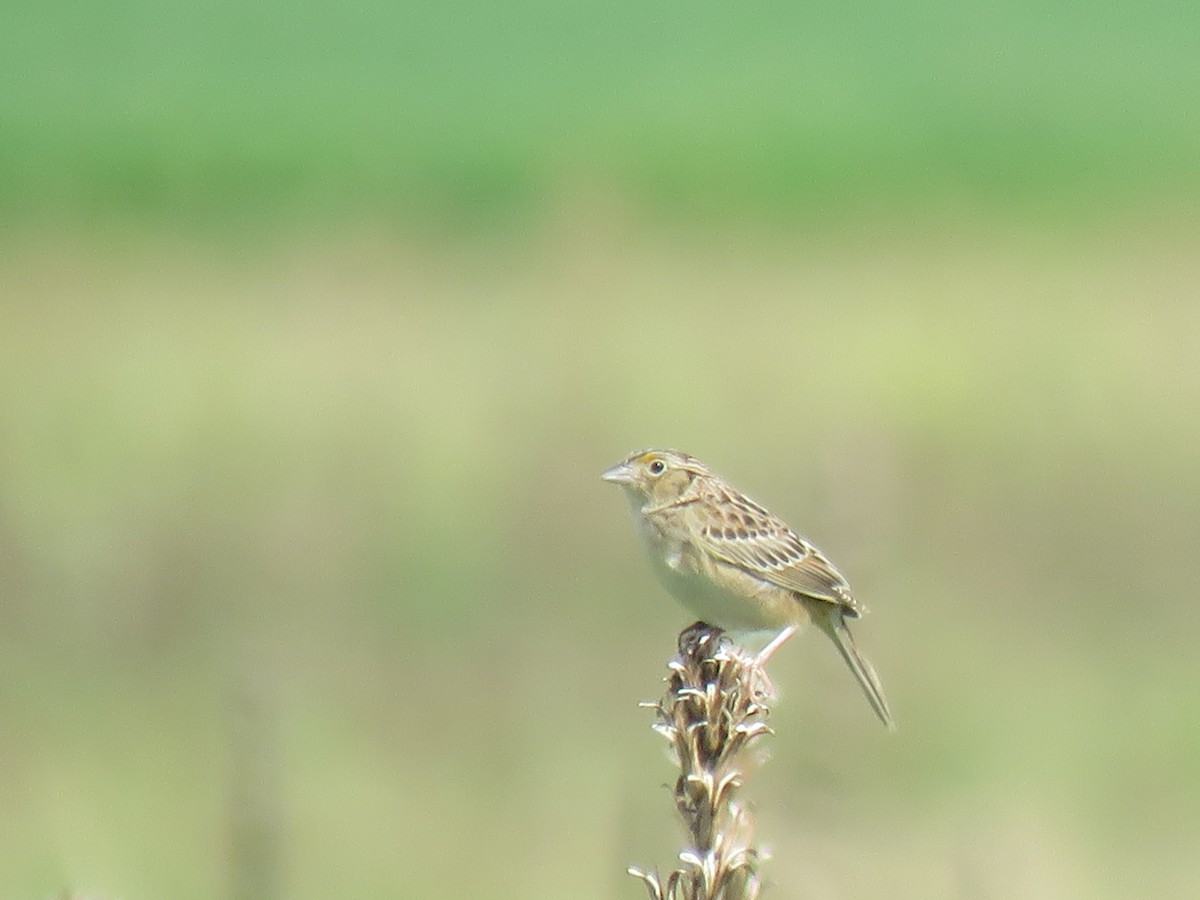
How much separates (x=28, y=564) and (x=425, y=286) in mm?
6212

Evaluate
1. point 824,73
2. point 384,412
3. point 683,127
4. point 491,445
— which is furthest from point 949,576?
point 824,73

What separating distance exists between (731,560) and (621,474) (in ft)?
1.56

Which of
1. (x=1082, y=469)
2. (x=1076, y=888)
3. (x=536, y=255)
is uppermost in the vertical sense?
(x=536, y=255)

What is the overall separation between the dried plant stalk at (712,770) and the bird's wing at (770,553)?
2.19 metres

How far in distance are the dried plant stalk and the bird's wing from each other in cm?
219

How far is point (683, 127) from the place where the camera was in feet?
80.4

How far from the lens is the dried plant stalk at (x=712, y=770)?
10.6 feet

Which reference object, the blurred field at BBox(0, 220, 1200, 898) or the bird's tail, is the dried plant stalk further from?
the bird's tail

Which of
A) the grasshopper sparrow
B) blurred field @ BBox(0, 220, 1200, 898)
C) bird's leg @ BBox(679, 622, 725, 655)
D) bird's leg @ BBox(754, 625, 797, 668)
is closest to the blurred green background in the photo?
blurred field @ BBox(0, 220, 1200, 898)

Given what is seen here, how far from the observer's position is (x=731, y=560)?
6074 millimetres

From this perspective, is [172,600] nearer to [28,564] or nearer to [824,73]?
[28,564]

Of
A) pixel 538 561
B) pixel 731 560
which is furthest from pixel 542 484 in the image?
pixel 731 560

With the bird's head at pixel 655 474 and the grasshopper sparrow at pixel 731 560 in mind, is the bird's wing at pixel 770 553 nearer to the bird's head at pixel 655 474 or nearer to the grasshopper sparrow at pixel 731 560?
the grasshopper sparrow at pixel 731 560

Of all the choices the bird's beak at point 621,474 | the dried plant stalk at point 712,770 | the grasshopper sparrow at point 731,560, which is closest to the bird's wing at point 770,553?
the grasshopper sparrow at point 731,560
